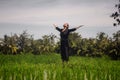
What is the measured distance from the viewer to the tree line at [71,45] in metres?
22.5

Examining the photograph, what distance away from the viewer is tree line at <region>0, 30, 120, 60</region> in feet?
73.7

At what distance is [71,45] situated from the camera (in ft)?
81.4

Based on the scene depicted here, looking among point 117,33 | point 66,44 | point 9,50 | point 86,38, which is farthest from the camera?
point 86,38

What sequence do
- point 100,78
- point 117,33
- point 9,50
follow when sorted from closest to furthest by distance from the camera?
point 100,78
point 9,50
point 117,33

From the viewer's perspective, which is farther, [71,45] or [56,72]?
[71,45]

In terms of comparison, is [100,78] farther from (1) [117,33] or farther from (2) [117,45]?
(1) [117,33]

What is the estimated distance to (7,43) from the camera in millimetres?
22578

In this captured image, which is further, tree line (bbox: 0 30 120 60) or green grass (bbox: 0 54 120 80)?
tree line (bbox: 0 30 120 60)

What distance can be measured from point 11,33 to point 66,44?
14.5 m

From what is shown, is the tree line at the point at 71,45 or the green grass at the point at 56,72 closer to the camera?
the green grass at the point at 56,72

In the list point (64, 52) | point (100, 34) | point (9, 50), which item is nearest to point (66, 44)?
point (64, 52)

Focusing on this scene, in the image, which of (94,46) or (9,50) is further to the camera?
(94,46)

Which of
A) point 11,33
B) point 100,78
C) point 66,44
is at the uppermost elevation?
point 11,33

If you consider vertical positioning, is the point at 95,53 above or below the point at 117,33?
below
